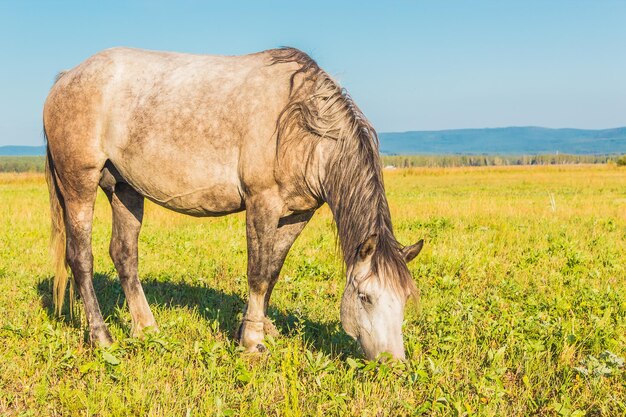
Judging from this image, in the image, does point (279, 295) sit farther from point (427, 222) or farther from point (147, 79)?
point (427, 222)

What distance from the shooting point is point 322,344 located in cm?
527

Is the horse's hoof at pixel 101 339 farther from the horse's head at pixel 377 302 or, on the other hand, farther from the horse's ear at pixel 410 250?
the horse's ear at pixel 410 250

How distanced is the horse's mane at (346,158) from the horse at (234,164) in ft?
0.04

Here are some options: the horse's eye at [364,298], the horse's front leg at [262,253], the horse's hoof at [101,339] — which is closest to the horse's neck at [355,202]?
the horse's eye at [364,298]

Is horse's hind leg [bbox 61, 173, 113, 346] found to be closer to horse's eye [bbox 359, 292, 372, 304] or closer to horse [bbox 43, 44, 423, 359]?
horse [bbox 43, 44, 423, 359]

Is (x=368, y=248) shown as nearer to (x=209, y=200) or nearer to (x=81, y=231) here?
(x=209, y=200)

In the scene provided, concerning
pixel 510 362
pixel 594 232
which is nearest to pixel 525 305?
pixel 510 362

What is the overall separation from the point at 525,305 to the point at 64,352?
4728mm

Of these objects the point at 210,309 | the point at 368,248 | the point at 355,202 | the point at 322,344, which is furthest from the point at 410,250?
the point at 210,309

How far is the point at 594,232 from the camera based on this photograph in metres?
11.8

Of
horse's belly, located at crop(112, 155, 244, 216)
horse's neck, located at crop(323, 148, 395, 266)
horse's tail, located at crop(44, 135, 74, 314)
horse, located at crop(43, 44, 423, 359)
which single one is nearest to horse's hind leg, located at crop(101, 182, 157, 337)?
horse, located at crop(43, 44, 423, 359)

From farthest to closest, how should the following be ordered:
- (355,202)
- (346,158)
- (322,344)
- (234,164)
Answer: (322,344), (234,164), (346,158), (355,202)

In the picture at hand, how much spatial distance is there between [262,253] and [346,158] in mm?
1133

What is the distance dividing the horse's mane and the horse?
1 centimetres
